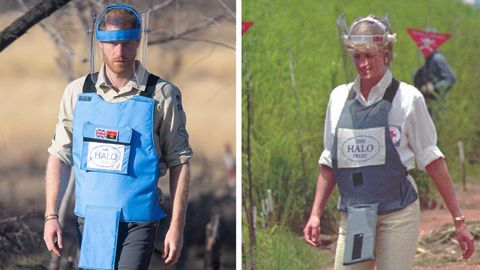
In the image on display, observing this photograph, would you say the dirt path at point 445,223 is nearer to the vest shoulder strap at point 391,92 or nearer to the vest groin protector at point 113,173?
the vest shoulder strap at point 391,92

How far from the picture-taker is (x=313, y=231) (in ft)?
Answer: 21.9

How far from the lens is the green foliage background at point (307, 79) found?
7152 mm

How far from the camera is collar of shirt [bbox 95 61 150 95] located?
6.04m

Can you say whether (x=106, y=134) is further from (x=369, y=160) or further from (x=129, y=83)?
(x=369, y=160)

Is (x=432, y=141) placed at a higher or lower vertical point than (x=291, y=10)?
lower

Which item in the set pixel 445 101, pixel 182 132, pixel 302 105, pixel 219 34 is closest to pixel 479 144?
pixel 445 101

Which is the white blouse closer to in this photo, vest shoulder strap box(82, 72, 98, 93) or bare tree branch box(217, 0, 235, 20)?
bare tree branch box(217, 0, 235, 20)

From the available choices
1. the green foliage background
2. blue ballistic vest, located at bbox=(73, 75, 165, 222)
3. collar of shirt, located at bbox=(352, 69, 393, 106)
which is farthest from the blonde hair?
blue ballistic vest, located at bbox=(73, 75, 165, 222)

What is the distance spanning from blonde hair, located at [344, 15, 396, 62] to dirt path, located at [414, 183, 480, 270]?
107 cm

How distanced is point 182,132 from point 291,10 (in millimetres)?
1546

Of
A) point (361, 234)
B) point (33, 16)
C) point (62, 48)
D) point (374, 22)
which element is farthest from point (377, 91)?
point (33, 16)

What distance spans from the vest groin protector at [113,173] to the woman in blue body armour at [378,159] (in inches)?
36.7

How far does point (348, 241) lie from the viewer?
624 centimetres

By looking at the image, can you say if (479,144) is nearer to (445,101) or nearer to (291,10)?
(445,101)
